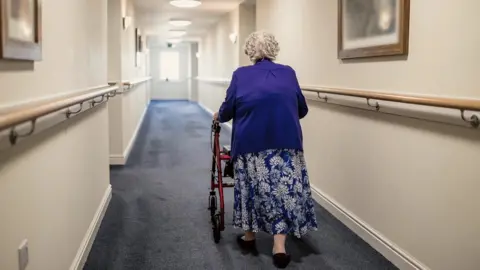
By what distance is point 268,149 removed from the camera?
3053 millimetres

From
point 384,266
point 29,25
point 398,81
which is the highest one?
point 29,25

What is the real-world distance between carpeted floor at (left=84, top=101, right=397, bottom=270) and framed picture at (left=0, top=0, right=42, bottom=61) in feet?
5.04

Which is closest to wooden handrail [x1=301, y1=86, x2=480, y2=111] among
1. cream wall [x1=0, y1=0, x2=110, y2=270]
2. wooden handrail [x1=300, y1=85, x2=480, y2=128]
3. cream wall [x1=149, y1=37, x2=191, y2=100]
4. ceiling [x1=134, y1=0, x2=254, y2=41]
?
wooden handrail [x1=300, y1=85, x2=480, y2=128]

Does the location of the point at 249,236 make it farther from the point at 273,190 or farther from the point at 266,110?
the point at 266,110

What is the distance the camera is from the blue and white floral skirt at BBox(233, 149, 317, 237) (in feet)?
10.1

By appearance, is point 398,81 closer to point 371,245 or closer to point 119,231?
point 371,245

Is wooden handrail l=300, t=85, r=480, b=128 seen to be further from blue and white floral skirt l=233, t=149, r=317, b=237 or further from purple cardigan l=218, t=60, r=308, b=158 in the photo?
blue and white floral skirt l=233, t=149, r=317, b=237

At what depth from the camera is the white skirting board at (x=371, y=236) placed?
2.84 meters

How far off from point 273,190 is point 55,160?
1301mm

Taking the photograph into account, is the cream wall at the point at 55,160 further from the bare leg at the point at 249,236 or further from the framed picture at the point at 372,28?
the framed picture at the point at 372,28

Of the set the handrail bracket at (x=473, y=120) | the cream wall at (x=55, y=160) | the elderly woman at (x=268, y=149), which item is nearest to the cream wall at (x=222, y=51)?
the cream wall at (x=55, y=160)

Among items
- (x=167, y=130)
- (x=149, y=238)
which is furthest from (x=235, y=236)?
(x=167, y=130)

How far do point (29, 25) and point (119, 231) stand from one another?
212cm

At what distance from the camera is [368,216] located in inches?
133
